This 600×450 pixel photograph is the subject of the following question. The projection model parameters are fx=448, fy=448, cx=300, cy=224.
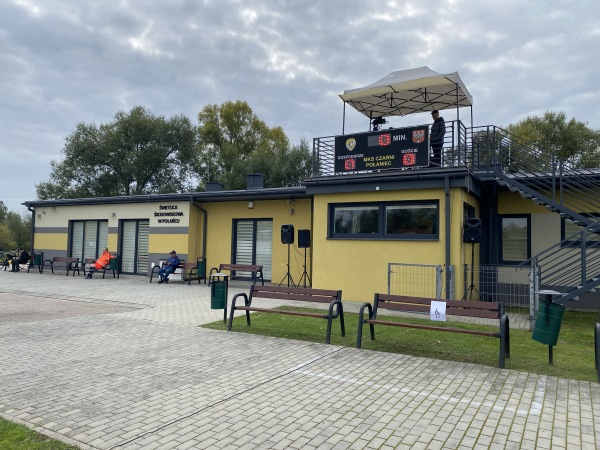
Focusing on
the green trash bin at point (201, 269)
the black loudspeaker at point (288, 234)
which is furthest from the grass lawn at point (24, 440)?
the green trash bin at point (201, 269)

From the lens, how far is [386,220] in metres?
12.2

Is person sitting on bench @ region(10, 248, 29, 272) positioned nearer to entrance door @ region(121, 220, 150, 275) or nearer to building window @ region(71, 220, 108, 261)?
building window @ region(71, 220, 108, 261)

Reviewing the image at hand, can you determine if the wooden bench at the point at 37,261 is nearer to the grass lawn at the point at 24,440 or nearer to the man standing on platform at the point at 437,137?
the man standing on platform at the point at 437,137

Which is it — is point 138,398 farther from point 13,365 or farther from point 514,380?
point 514,380

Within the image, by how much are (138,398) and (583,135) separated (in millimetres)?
37718

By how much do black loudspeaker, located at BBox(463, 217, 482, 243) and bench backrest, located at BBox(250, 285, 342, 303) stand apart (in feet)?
16.8

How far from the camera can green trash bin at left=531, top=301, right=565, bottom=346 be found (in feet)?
19.6

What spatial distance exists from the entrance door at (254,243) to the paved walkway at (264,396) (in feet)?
29.5

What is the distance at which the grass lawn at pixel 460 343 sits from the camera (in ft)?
20.0

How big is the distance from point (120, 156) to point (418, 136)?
118 ft

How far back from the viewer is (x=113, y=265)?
62.9 ft

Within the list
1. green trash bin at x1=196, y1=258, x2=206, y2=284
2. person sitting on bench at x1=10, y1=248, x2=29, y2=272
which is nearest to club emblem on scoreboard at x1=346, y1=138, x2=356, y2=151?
green trash bin at x1=196, y1=258, x2=206, y2=284

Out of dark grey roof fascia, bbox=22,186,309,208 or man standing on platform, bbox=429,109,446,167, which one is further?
dark grey roof fascia, bbox=22,186,309,208

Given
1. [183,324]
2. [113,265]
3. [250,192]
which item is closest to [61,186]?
[113,265]
